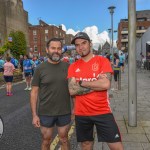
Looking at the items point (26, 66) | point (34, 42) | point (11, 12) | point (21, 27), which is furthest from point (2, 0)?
point (26, 66)

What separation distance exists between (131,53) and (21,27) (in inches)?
2545

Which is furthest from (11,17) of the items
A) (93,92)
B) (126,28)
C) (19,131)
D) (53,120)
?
(93,92)

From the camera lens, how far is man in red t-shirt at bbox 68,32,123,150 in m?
3.47

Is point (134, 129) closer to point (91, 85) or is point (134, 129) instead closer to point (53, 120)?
point (53, 120)

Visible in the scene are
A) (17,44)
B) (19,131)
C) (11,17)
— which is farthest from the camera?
(11,17)

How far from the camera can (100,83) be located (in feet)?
11.2

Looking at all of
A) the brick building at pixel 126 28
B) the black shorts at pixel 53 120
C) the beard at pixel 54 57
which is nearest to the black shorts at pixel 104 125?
the black shorts at pixel 53 120

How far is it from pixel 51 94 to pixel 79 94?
57 cm

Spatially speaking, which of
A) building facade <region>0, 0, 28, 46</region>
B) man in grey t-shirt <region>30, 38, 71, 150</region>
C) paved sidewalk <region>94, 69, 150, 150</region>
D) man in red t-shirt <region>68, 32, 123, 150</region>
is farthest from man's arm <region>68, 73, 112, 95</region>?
building facade <region>0, 0, 28, 46</region>

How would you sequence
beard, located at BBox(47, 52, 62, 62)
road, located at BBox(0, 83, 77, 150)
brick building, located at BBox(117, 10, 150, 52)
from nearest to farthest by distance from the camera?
1. beard, located at BBox(47, 52, 62, 62)
2. road, located at BBox(0, 83, 77, 150)
3. brick building, located at BBox(117, 10, 150, 52)

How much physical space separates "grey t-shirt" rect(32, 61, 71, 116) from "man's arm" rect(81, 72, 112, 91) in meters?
0.58

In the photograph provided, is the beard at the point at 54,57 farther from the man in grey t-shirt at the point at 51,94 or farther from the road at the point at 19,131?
the road at the point at 19,131

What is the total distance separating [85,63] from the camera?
11.7 ft

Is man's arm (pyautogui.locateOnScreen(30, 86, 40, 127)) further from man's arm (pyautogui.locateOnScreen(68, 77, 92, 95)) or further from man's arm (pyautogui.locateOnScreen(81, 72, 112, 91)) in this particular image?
man's arm (pyautogui.locateOnScreen(81, 72, 112, 91))
